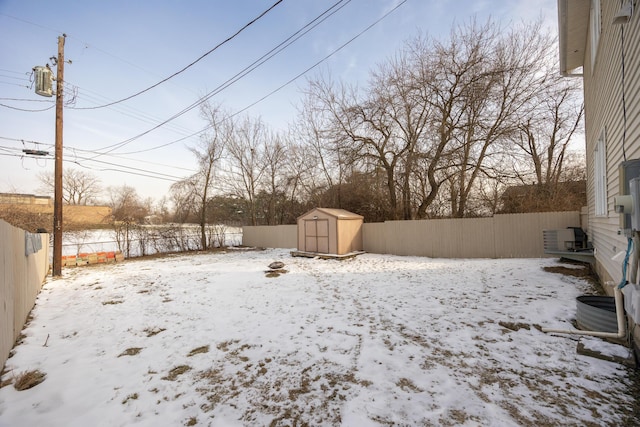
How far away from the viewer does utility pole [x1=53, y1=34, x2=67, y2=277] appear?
8484 mm

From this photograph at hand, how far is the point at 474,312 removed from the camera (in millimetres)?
4398

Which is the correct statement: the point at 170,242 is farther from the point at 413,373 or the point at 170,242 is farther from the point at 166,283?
the point at 413,373

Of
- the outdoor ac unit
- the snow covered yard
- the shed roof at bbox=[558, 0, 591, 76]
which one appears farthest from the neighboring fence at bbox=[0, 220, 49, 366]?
the shed roof at bbox=[558, 0, 591, 76]

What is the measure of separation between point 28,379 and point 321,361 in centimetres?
301

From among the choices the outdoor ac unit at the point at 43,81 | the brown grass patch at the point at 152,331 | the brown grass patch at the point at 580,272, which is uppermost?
the outdoor ac unit at the point at 43,81

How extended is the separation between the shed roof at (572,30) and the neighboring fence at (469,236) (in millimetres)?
4318

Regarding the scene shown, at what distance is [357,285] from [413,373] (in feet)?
13.1

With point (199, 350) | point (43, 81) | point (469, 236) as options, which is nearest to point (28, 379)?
point (199, 350)

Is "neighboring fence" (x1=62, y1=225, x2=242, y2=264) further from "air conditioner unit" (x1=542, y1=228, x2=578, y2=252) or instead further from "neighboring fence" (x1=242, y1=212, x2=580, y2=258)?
"air conditioner unit" (x1=542, y1=228, x2=578, y2=252)

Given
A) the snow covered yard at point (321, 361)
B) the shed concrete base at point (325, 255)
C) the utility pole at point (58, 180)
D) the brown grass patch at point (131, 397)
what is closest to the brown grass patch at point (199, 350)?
the snow covered yard at point (321, 361)

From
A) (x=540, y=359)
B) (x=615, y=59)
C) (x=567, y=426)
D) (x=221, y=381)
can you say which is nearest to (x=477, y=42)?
(x=615, y=59)

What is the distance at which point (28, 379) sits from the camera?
9.27 ft

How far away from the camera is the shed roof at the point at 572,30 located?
5.29 meters

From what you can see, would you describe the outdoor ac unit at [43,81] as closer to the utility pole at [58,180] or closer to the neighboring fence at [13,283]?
the utility pole at [58,180]
